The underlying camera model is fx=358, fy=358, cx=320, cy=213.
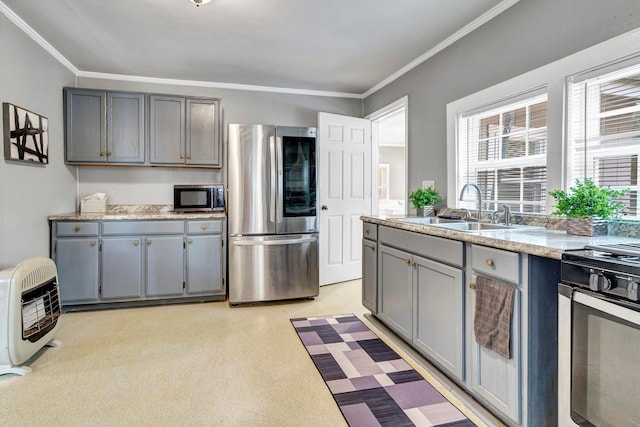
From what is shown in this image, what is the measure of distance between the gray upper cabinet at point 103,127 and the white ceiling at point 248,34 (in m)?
0.36

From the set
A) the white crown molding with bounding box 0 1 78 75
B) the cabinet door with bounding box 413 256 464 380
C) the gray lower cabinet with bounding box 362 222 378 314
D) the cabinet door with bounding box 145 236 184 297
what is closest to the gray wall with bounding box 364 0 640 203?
the gray lower cabinet with bounding box 362 222 378 314

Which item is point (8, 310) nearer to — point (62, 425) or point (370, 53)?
point (62, 425)

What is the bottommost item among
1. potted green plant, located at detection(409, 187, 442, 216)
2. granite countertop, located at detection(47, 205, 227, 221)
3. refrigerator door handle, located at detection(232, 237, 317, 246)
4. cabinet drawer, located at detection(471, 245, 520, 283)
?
refrigerator door handle, located at detection(232, 237, 317, 246)

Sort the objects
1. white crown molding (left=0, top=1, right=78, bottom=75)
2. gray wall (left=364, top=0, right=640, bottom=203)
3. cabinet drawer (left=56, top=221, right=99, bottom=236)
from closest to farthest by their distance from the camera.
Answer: gray wall (left=364, top=0, right=640, bottom=203), white crown molding (left=0, top=1, right=78, bottom=75), cabinet drawer (left=56, top=221, right=99, bottom=236)

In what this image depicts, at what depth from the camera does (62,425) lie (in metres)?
1.73

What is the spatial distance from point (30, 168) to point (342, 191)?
3.02 meters

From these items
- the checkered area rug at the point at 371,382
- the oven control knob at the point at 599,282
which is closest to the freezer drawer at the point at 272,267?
the checkered area rug at the point at 371,382

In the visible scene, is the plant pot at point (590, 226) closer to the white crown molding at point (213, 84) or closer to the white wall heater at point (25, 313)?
the white wall heater at point (25, 313)

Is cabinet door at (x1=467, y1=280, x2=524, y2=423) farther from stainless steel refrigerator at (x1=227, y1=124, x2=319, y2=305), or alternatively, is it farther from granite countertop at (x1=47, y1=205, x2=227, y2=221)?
granite countertop at (x1=47, y1=205, x2=227, y2=221)

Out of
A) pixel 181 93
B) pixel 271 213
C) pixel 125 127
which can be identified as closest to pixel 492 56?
pixel 271 213

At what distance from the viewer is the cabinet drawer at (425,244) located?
194 centimetres

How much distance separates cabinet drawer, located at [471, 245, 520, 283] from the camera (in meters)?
1.54

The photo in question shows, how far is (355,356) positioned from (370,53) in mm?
2625

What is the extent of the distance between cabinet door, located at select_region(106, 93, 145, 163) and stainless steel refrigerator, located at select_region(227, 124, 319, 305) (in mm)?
1025
